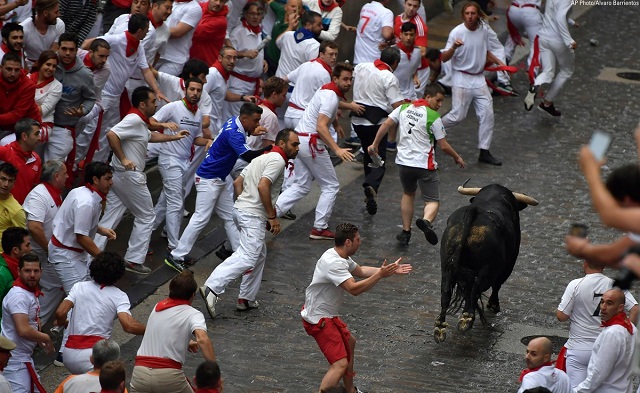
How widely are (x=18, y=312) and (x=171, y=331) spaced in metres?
1.37

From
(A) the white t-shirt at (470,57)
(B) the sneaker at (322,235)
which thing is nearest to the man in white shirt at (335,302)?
(B) the sneaker at (322,235)

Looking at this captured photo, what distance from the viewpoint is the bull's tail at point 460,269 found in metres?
11.3

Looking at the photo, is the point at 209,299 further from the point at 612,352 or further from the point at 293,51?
the point at 293,51

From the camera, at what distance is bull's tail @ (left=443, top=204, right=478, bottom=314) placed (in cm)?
1134

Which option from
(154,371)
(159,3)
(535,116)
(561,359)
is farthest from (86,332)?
(535,116)

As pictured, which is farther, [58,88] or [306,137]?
[306,137]

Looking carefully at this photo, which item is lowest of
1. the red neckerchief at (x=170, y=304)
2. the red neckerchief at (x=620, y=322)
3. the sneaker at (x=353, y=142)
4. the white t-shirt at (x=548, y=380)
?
the sneaker at (x=353, y=142)

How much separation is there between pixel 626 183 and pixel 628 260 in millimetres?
351

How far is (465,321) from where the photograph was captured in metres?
11.3

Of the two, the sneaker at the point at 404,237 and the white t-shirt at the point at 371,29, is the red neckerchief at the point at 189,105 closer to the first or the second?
the sneaker at the point at 404,237

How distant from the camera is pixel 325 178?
46.7 ft

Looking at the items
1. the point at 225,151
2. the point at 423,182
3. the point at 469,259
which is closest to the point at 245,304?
the point at 225,151

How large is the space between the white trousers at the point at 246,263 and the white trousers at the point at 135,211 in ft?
3.69

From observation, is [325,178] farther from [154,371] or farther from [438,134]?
[154,371]
